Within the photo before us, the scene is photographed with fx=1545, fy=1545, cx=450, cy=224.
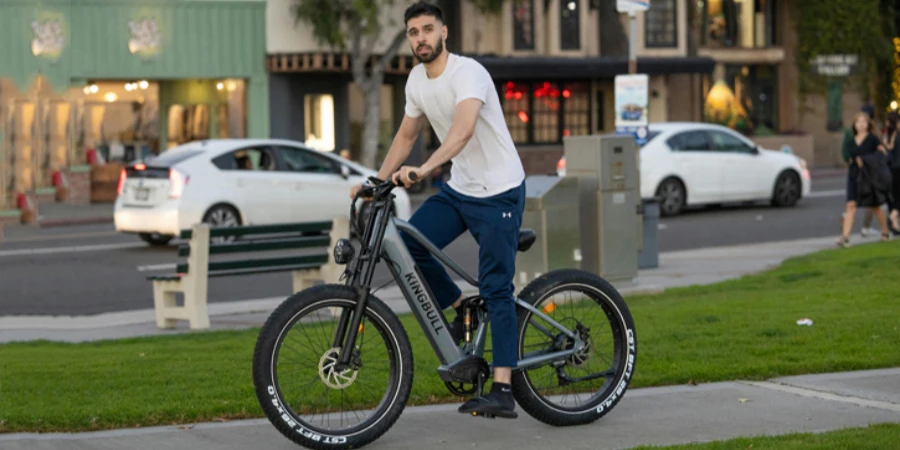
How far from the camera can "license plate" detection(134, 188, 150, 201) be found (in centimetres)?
2062

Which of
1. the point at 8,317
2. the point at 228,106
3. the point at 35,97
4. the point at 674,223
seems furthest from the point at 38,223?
the point at 8,317

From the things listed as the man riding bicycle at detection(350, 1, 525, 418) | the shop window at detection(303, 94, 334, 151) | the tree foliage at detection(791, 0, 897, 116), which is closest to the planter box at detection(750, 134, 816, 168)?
the tree foliage at detection(791, 0, 897, 116)

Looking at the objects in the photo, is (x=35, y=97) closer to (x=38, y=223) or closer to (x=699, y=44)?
(x=38, y=223)

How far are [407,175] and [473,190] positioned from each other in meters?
0.49

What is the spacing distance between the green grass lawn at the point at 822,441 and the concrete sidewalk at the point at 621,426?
0.65 ft

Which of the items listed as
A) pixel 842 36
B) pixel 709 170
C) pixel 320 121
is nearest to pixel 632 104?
pixel 709 170

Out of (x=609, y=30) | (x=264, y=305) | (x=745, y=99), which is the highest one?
(x=609, y=30)

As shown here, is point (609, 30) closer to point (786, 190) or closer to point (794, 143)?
point (794, 143)

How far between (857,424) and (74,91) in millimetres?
26764

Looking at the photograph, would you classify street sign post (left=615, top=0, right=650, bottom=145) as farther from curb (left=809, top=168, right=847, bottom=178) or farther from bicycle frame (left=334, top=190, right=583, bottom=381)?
curb (left=809, top=168, right=847, bottom=178)

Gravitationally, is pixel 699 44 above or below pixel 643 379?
above

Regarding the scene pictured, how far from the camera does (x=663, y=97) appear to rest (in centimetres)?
4219

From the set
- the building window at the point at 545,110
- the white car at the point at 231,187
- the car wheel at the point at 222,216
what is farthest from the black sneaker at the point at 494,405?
the building window at the point at 545,110

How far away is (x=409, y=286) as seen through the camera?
6.75m
